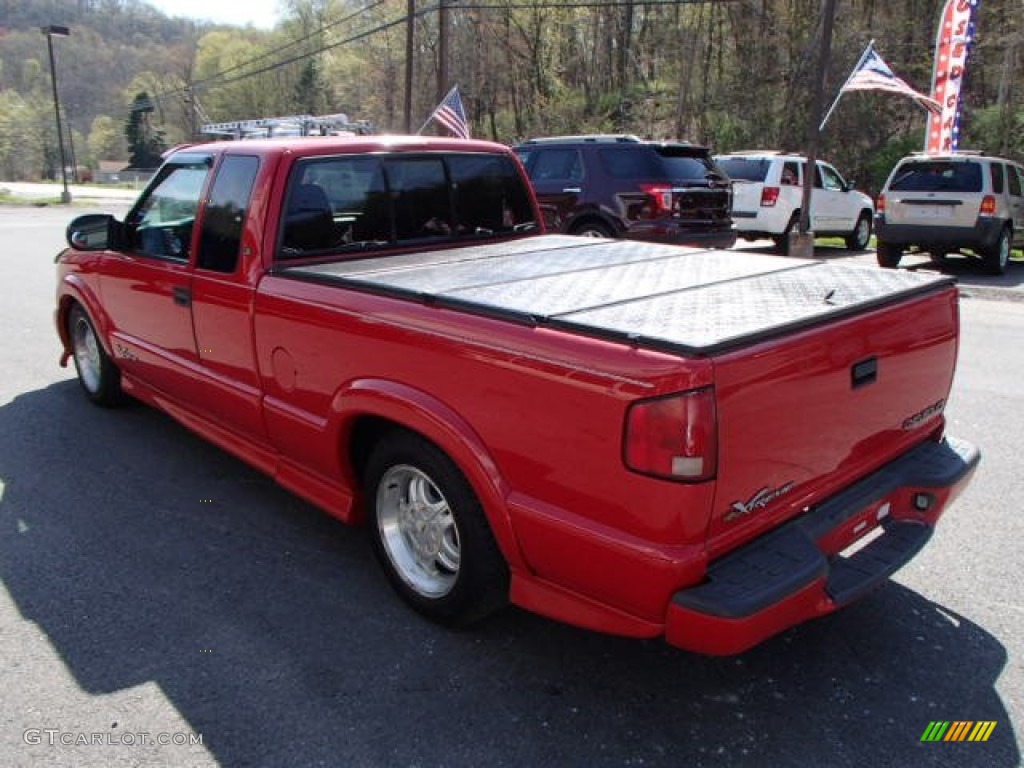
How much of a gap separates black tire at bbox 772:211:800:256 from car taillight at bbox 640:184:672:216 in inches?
225

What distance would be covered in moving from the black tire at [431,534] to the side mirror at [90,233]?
277 cm

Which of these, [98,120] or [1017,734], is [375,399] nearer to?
[1017,734]

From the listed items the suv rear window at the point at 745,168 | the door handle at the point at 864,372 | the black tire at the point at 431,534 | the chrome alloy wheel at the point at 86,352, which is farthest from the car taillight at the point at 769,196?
the black tire at the point at 431,534

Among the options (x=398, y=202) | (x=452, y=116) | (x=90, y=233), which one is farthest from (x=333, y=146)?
(x=452, y=116)

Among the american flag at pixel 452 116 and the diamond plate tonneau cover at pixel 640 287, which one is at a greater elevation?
the american flag at pixel 452 116

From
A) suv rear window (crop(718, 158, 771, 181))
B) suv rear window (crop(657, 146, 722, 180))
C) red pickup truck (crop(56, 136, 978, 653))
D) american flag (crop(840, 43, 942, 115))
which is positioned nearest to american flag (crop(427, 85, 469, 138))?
suv rear window (crop(718, 158, 771, 181))

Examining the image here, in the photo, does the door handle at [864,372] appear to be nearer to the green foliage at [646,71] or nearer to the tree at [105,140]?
the green foliage at [646,71]

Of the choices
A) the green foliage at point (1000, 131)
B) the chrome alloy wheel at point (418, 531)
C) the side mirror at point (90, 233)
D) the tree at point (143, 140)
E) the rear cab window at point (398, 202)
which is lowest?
the chrome alloy wheel at point (418, 531)

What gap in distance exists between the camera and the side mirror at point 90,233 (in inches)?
197

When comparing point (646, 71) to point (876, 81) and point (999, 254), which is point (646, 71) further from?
point (999, 254)

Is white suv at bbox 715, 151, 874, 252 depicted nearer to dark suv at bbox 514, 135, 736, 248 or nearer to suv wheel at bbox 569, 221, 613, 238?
dark suv at bbox 514, 135, 736, 248

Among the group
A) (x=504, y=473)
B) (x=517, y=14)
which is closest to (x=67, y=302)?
(x=504, y=473)

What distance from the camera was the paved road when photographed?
255 centimetres

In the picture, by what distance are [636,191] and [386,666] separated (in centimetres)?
875
